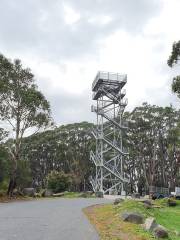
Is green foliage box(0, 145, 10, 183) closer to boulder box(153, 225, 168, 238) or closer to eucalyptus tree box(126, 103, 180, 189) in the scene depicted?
boulder box(153, 225, 168, 238)

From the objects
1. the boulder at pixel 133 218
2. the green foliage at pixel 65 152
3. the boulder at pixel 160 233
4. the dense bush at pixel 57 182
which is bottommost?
the boulder at pixel 160 233

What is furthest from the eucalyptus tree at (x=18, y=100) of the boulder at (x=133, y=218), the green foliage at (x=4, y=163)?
the boulder at (x=133, y=218)

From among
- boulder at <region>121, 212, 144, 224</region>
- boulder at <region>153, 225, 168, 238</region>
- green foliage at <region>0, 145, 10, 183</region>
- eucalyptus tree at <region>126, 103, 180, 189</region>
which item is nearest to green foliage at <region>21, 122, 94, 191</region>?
eucalyptus tree at <region>126, 103, 180, 189</region>

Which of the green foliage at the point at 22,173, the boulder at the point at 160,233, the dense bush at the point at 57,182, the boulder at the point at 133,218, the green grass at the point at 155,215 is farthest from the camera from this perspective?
the dense bush at the point at 57,182

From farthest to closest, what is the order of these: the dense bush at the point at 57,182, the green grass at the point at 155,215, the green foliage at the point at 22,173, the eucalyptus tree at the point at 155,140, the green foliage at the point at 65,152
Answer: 1. the green foliage at the point at 65,152
2. the eucalyptus tree at the point at 155,140
3. the dense bush at the point at 57,182
4. the green foliage at the point at 22,173
5. the green grass at the point at 155,215

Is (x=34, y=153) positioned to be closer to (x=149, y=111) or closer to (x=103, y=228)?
(x=149, y=111)

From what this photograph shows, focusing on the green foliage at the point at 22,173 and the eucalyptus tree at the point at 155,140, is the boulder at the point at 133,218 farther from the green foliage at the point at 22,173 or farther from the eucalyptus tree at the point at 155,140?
the eucalyptus tree at the point at 155,140

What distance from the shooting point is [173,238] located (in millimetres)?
11977

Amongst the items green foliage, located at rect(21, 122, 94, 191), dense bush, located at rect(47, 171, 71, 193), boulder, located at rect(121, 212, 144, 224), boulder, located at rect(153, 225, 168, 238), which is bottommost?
boulder, located at rect(153, 225, 168, 238)

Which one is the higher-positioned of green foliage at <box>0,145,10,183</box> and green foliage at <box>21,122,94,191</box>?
green foliage at <box>21,122,94,191</box>

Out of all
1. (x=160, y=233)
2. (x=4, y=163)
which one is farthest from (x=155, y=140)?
(x=160, y=233)

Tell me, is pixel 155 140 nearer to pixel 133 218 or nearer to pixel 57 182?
pixel 57 182

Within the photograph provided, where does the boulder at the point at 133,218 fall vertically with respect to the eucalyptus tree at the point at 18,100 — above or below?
below

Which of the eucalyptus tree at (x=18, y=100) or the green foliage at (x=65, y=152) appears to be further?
the green foliage at (x=65, y=152)
